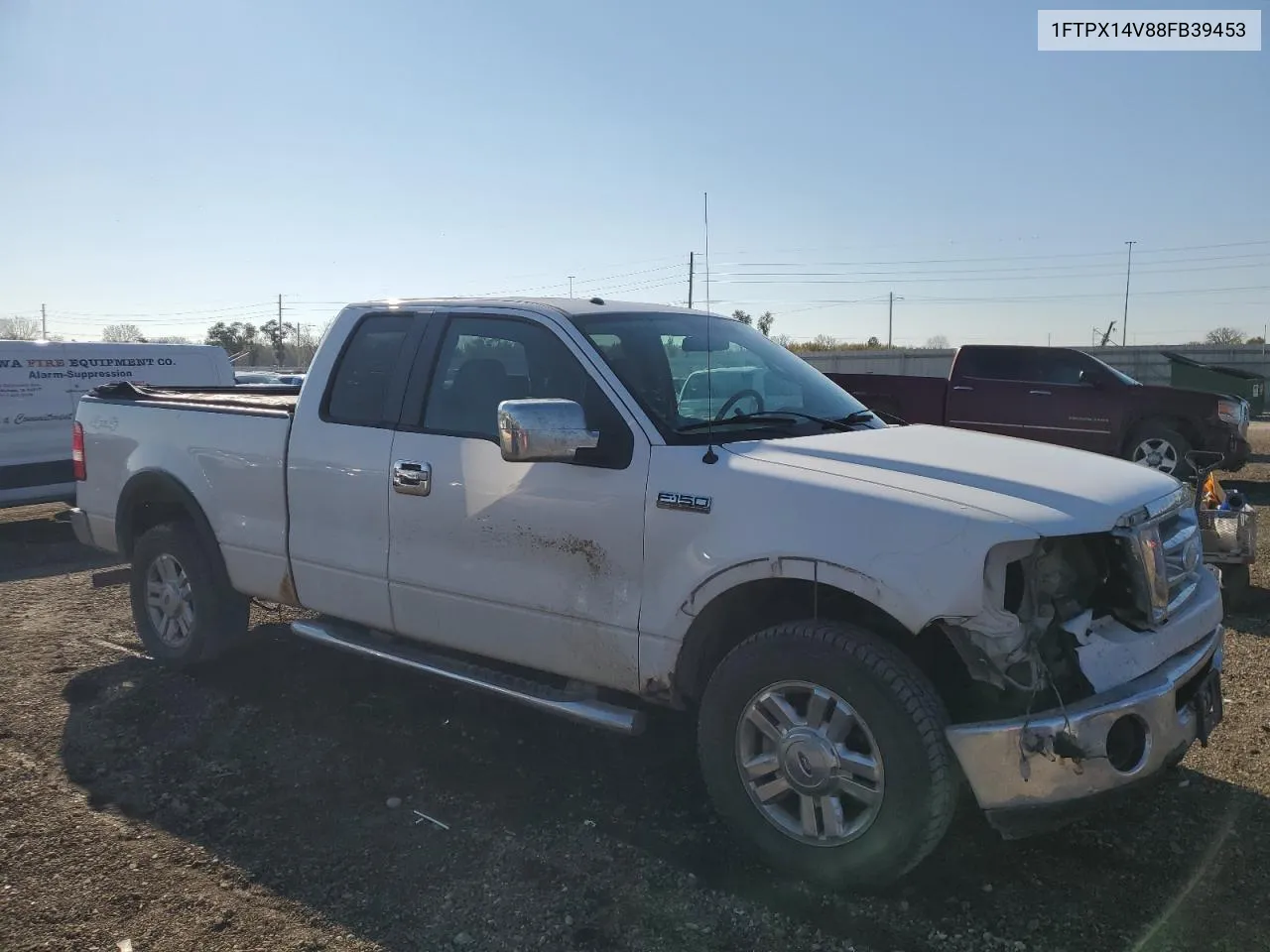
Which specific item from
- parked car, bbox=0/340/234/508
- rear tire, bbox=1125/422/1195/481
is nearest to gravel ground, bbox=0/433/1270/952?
parked car, bbox=0/340/234/508

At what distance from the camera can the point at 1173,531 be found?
3.62 meters

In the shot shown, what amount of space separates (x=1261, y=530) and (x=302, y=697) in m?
8.52

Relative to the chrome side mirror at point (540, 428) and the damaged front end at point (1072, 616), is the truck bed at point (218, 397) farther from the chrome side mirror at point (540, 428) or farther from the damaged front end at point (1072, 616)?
the damaged front end at point (1072, 616)

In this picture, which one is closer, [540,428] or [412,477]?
[540,428]

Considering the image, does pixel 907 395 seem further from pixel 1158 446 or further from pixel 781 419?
pixel 781 419

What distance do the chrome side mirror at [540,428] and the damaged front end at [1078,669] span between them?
140 centimetres

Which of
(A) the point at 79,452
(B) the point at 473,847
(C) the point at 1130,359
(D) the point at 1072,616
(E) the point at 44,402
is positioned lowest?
(B) the point at 473,847

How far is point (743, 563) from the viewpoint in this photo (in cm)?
336

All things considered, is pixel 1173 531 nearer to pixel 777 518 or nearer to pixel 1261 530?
pixel 777 518

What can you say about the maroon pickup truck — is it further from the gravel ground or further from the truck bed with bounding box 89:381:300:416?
the gravel ground

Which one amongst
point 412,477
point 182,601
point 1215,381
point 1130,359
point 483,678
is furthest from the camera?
point 1130,359

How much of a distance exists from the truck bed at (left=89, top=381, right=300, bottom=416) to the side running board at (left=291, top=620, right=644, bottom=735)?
1.09 meters

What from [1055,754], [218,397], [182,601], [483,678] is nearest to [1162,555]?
[1055,754]

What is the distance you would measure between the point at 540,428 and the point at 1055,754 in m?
1.88
